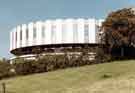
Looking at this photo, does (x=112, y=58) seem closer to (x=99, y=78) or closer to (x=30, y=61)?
(x=30, y=61)

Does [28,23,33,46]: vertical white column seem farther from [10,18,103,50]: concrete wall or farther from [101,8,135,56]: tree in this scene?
[101,8,135,56]: tree

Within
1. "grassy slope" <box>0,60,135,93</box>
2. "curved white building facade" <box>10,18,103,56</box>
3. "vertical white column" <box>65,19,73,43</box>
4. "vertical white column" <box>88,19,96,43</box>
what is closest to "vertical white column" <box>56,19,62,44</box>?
"curved white building facade" <box>10,18,103,56</box>

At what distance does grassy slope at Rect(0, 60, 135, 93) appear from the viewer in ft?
111

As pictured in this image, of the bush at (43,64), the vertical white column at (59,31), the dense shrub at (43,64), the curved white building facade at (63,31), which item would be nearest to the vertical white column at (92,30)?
the curved white building facade at (63,31)

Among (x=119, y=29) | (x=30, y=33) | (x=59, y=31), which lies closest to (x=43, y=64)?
(x=119, y=29)

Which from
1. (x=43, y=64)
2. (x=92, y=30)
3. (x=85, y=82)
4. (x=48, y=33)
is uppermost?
(x=92, y=30)

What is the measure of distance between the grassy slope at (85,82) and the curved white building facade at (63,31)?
3756cm

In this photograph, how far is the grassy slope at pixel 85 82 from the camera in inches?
1330

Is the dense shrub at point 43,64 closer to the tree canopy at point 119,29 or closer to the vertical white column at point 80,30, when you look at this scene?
the tree canopy at point 119,29

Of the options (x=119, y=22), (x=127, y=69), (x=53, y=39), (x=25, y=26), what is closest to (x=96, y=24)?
(x=53, y=39)

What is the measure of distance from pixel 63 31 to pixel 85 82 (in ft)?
162

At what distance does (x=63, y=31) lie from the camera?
293 ft

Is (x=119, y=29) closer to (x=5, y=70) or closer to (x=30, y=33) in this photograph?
(x=5, y=70)

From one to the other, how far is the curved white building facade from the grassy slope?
37556mm
